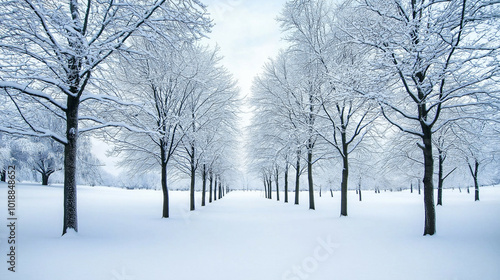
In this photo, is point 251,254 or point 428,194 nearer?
point 251,254

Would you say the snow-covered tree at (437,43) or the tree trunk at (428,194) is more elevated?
the snow-covered tree at (437,43)

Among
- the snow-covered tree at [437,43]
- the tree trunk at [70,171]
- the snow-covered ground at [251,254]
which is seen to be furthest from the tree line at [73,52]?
the snow-covered tree at [437,43]

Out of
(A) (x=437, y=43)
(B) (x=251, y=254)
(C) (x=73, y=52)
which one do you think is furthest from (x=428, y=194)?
(C) (x=73, y=52)

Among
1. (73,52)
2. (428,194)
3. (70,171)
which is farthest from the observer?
(428,194)

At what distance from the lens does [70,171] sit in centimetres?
607

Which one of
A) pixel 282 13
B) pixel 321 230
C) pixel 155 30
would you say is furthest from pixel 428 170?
pixel 282 13

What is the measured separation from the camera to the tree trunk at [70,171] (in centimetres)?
597

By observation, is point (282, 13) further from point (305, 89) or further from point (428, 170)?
point (428, 170)

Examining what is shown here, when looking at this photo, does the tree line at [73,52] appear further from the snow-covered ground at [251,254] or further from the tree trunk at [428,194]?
the tree trunk at [428,194]

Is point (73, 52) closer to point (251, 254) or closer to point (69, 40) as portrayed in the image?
point (69, 40)

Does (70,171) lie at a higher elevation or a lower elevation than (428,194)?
higher

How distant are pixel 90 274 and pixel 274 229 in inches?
216

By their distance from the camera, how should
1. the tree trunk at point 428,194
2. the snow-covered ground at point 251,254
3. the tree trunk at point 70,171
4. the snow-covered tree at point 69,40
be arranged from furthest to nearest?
the tree trunk at point 428,194 → the tree trunk at point 70,171 → the snow-covered tree at point 69,40 → the snow-covered ground at point 251,254

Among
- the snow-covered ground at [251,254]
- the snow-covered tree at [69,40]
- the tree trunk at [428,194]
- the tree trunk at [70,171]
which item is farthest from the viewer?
the tree trunk at [428,194]
